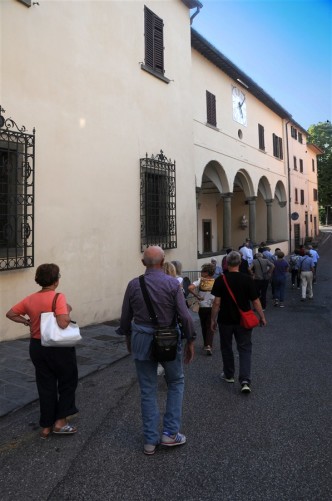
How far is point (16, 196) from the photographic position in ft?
21.7

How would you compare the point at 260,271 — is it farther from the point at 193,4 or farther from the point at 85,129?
the point at 193,4

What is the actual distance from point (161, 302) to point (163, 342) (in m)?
0.32

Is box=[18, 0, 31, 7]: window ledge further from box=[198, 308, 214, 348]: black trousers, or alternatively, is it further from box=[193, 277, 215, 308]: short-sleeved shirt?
box=[198, 308, 214, 348]: black trousers

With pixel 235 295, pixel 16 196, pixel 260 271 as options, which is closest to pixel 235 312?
Answer: pixel 235 295

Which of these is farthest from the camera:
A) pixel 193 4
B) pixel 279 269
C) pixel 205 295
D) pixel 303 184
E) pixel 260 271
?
pixel 303 184

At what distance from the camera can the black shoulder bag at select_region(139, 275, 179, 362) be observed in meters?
3.13

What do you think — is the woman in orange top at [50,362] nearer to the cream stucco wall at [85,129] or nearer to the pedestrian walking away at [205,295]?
the pedestrian walking away at [205,295]

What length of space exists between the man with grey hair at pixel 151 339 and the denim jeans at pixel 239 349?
1465 mm

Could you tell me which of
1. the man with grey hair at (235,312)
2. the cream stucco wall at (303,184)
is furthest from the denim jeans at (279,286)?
the cream stucco wall at (303,184)

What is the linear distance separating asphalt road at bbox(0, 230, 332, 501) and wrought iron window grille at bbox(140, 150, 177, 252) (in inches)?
193

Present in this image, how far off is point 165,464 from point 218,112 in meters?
14.3

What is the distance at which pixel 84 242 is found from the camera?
7.96 metres

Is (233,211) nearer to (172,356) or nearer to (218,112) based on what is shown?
(218,112)

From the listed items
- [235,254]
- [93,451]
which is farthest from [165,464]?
[235,254]
